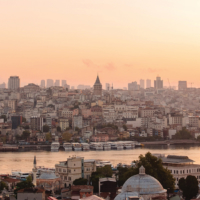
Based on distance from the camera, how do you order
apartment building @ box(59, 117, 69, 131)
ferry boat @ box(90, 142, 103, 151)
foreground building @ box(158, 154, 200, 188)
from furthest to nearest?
apartment building @ box(59, 117, 69, 131) → ferry boat @ box(90, 142, 103, 151) → foreground building @ box(158, 154, 200, 188)

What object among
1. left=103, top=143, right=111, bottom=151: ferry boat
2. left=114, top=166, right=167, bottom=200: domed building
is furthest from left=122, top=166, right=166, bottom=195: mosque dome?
left=103, top=143, right=111, bottom=151: ferry boat

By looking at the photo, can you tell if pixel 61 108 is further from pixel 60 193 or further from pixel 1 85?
pixel 1 85

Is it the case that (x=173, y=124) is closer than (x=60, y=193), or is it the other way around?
(x=60, y=193)

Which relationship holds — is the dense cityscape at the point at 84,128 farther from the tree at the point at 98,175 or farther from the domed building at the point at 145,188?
the domed building at the point at 145,188

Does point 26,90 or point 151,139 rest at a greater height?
point 26,90

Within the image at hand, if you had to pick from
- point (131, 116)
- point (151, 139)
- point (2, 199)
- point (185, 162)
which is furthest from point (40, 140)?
point (2, 199)

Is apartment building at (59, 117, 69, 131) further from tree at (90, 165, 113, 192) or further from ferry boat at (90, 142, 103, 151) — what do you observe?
tree at (90, 165, 113, 192)

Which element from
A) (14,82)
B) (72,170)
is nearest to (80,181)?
(72,170)

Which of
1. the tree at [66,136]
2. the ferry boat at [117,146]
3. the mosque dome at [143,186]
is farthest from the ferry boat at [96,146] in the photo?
the mosque dome at [143,186]
